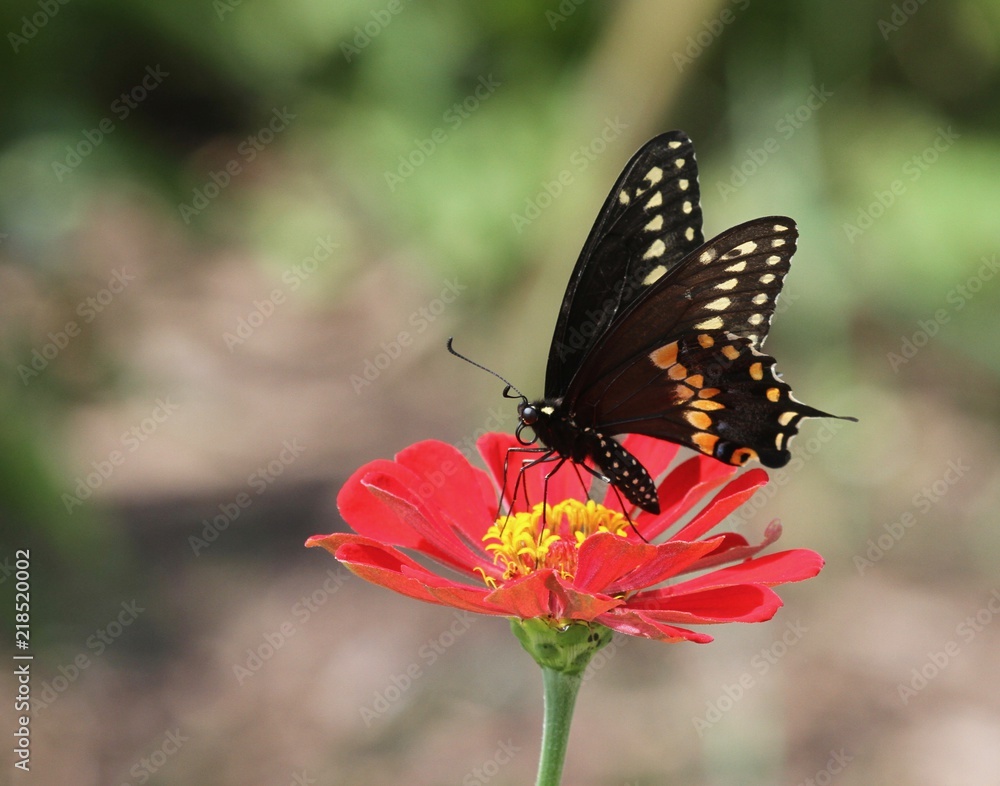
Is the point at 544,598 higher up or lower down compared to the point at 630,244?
lower down

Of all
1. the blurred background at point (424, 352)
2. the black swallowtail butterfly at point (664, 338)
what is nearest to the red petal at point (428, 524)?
the black swallowtail butterfly at point (664, 338)

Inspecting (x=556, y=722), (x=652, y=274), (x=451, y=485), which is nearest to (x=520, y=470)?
(x=451, y=485)

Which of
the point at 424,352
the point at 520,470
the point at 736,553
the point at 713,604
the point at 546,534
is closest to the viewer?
the point at 713,604

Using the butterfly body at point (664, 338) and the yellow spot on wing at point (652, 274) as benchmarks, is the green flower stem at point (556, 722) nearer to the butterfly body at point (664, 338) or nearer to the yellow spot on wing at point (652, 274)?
the butterfly body at point (664, 338)

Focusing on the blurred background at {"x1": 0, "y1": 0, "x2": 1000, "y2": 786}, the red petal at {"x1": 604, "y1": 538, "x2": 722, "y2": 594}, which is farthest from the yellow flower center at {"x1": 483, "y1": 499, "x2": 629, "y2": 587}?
the blurred background at {"x1": 0, "y1": 0, "x2": 1000, "y2": 786}

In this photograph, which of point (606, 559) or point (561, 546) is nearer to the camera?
point (606, 559)

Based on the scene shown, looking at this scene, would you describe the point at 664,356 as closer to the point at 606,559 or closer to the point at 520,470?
the point at 520,470

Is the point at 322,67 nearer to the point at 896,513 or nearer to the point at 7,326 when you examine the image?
the point at 7,326

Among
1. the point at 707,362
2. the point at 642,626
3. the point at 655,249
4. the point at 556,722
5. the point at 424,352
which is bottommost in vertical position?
the point at 424,352
